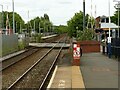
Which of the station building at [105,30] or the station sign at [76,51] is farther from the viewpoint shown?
the station building at [105,30]

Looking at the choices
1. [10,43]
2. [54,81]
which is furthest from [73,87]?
[10,43]

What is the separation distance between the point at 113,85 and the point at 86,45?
78.3 feet

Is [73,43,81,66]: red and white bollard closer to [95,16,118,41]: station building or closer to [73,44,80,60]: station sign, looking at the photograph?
[73,44,80,60]: station sign

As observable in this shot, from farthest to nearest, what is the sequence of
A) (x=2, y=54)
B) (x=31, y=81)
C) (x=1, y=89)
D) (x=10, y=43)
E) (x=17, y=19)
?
1. (x=17, y=19)
2. (x=10, y=43)
3. (x=2, y=54)
4. (x=31, y=81)
5. (x=1, y=89)

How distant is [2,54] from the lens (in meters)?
36.5

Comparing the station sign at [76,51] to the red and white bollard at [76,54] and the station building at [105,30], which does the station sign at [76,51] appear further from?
the station building at [105,30]

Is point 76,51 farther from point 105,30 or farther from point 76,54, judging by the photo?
point 105,30

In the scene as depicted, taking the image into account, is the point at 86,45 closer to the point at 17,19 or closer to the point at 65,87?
the point at 65,87

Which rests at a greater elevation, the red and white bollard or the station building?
the station building

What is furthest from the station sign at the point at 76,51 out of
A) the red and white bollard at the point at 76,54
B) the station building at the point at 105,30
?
the station building at the point at 105,30

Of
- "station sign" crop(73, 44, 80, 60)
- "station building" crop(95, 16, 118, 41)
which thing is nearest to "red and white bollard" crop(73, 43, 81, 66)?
"station sign" crop(73, 44, 80, 60)

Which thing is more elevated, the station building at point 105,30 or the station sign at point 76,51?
the station building at point 105,30

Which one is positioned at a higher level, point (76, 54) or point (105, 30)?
point (105, 30)

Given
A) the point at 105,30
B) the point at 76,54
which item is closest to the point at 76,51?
the point at 76,54
